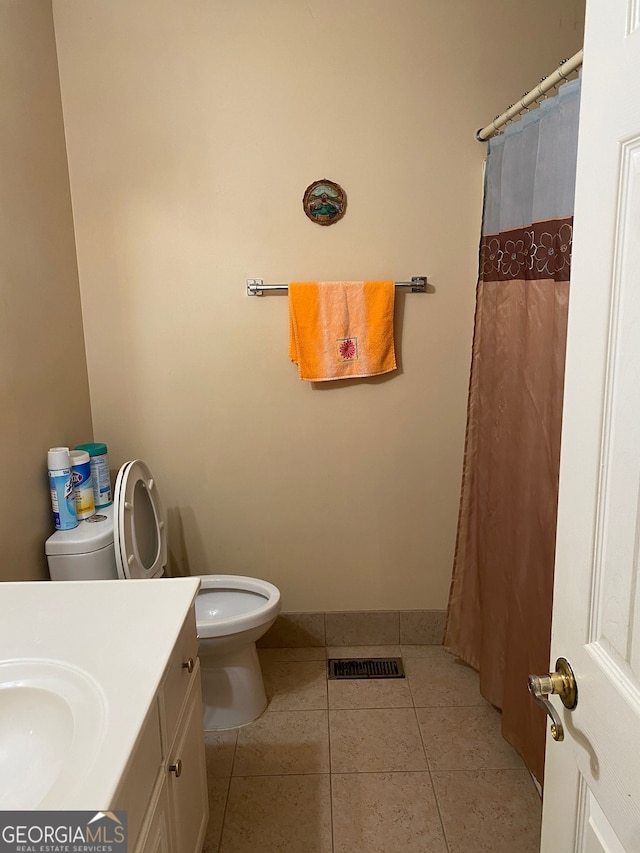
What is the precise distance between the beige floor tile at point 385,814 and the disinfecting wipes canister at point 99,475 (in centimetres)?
111

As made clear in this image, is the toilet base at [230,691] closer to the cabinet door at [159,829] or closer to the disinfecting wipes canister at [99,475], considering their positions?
the disinfecting wipes canister at [99,475]

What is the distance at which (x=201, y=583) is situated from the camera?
1.91m

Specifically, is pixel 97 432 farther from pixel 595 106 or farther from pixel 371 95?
pixel 595 106

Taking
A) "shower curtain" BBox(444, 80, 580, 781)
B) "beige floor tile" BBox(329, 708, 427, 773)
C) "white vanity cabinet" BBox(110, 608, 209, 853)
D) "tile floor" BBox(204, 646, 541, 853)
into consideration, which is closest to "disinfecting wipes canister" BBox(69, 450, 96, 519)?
"white vanity cabinet" BBox(110, 608, 209, 853)

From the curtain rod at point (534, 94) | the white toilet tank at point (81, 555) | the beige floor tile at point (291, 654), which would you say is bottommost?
the beige floor tile at point (291, 654)

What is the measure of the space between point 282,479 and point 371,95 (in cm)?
138

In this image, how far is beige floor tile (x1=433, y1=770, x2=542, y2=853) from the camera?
1.63 m

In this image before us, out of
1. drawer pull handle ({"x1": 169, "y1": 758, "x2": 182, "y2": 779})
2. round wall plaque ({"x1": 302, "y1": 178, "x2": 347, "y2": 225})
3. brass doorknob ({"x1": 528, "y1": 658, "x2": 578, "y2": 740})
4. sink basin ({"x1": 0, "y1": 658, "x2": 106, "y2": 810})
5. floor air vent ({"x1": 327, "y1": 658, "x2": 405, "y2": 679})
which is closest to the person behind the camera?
brass doorknob ({"x1": 528, "y1": 658, "x2": 578, "y2": 740})

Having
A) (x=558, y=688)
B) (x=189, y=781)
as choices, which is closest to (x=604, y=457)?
(x=558, y=688)

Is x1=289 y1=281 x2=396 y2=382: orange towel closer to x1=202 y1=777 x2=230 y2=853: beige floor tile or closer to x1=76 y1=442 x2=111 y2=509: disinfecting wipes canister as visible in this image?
x1=76 y1=442 x2=111 y2=509: disinfecting wipes canister

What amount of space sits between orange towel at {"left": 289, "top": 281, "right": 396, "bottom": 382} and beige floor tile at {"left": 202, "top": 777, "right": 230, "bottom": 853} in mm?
1304

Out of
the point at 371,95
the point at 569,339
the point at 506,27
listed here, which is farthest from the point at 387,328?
the point at 569,339

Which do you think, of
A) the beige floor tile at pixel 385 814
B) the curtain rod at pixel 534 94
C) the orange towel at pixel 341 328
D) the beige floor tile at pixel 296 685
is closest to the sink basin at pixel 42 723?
the beige floor tile at pixel 385 814

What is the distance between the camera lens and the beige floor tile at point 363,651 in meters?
2.48
